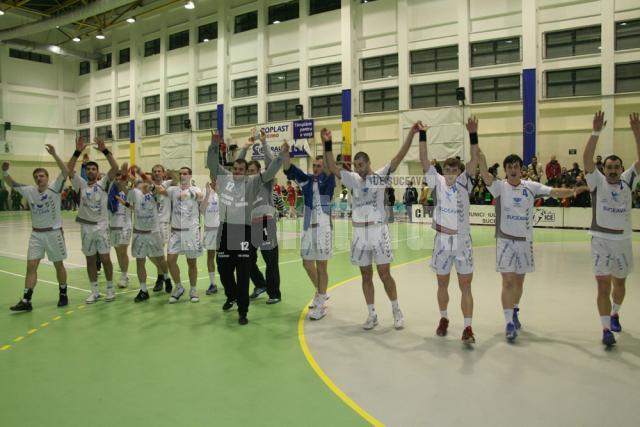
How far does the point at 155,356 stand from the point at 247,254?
5.93ft

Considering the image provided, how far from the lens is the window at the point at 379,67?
26578 millimetres

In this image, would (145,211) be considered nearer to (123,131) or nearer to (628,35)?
(628,35)

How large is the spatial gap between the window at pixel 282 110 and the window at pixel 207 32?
23.2 ft

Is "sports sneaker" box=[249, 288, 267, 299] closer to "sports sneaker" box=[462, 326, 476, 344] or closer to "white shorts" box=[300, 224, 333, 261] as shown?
"white shorts" box=[300, 224, 333, 261]

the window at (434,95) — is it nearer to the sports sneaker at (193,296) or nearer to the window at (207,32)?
the window at (207,32)

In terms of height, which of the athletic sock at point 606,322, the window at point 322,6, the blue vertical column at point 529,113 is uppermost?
the window at point 322,6

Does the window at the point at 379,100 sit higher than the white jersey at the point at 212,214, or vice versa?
the window at the point at 379,100

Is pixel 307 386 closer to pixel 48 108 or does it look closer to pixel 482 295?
pixel 482 295

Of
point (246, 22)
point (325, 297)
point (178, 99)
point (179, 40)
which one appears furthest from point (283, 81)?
point (325, 297)

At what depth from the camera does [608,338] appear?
5.45 m

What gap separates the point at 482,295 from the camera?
26.7 feet

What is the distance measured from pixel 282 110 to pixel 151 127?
12692 mm

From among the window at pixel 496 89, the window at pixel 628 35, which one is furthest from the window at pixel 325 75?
the window at pixel 628 35

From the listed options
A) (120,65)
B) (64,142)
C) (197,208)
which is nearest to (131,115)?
(120,65)
